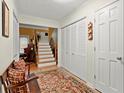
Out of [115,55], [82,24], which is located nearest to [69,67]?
[82,24]

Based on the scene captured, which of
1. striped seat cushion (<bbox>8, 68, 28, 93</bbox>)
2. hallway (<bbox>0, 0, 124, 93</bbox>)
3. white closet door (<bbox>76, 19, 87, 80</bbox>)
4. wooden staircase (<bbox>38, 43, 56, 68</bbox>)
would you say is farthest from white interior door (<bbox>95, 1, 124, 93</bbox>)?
wooden staircase (<bbox>38, 43, 56, 68</bbox>)

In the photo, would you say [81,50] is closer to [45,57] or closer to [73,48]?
[73,48]

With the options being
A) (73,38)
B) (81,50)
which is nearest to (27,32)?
(73,38)

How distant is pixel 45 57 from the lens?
680 cm

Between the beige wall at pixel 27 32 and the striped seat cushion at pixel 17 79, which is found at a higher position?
the beige wall at pixel 27 32

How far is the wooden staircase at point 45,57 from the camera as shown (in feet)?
21.1

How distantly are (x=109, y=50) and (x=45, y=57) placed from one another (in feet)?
15.8

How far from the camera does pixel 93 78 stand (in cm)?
309

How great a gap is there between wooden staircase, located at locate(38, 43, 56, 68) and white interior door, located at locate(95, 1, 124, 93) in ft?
13.1

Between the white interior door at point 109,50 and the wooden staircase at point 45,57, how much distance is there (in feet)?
13.1

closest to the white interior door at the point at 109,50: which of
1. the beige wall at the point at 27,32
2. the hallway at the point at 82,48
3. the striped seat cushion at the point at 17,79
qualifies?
the hallway at the point at 82,48

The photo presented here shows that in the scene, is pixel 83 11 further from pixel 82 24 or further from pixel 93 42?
pixel 93 42

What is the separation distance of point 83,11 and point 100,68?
6.29ft

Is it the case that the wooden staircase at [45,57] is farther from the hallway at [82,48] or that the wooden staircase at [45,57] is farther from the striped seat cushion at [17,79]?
the striped seat cushion at [17,79]
